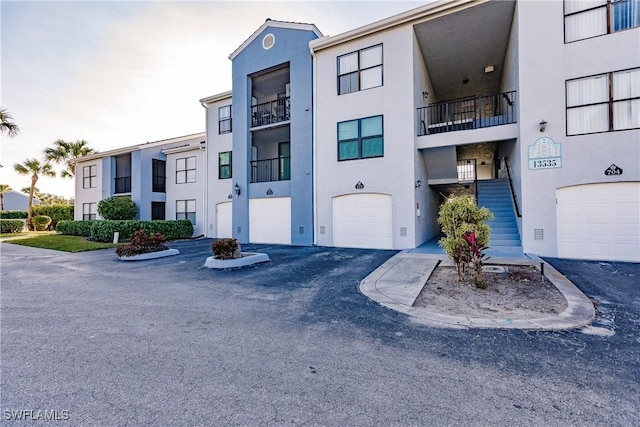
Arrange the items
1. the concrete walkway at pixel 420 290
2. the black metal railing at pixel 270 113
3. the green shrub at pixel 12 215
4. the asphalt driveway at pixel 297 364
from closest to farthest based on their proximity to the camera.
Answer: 1. the asphalt driveway at pixel 297 364
2. the concrete walkway at pixel 420 290
3. the black metal railing at pixel 270 113
4. the green shrub at pixel 12 215

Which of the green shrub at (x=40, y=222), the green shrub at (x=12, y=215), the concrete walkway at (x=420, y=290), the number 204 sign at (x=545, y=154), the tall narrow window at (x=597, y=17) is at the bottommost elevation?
the concrete walkway at (x=420, y=290)

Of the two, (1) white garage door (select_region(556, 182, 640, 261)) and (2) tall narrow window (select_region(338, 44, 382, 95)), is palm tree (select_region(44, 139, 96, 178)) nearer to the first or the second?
(2) tall narrow window (select_region(338, 44, 382, 95))

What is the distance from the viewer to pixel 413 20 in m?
10.6

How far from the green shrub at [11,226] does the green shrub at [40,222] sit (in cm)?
93

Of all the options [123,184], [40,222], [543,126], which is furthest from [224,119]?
[40,222]

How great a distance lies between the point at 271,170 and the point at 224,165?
11.4ft

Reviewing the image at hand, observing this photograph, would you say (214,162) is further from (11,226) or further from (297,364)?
(11,226)

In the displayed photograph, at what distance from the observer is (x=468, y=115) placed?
Result: 53.1 feet

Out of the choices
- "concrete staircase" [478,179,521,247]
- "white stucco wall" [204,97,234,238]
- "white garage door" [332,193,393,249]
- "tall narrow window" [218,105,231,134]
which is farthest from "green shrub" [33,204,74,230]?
"concrete staircase" [478,179,521,247]

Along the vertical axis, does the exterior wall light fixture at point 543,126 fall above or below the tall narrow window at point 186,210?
above

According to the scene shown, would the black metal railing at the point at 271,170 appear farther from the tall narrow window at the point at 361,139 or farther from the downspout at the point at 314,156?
the tall narrow window at the point at 361,139

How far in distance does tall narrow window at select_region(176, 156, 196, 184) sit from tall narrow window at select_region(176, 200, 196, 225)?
1407 mm

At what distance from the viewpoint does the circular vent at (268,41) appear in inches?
536

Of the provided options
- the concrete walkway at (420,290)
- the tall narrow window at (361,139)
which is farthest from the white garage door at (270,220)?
the concrete walkway at (420,290)
